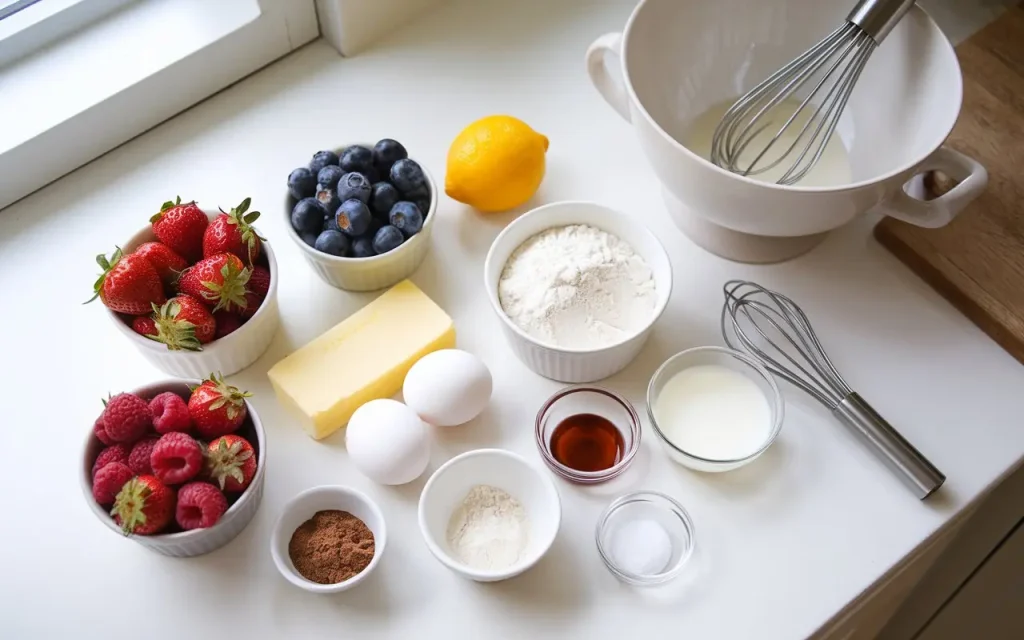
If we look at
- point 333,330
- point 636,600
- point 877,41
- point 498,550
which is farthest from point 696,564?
point 877,41

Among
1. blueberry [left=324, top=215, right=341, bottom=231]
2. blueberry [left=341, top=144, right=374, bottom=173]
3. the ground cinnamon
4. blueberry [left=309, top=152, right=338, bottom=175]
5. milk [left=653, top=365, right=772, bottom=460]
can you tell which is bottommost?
the ground cinnamon

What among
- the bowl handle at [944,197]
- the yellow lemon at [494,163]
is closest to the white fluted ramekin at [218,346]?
the yellow lemon at [494,163]

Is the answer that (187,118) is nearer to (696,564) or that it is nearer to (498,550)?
(498,550)

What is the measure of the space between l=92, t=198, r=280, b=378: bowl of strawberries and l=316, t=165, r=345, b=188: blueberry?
3.1 inches

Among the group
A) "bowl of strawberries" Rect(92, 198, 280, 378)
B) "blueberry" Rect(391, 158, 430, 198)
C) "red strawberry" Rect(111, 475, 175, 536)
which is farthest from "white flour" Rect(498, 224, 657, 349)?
"red strawberry" Rect(111, 475, 175, 536)

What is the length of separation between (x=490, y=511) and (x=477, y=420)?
0.09m

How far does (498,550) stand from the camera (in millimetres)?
728

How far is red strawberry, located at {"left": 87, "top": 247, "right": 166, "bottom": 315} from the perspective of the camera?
73 centimetres

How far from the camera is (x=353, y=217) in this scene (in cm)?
81

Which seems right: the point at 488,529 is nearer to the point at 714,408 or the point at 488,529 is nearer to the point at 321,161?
the point at 714,408

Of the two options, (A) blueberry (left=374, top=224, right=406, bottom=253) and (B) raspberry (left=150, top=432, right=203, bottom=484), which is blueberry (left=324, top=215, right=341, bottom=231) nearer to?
(A) blueberry (left=374, top=224, right=406, bottom=253)

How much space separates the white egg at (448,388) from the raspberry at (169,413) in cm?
18

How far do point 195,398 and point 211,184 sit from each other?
320 millimetres

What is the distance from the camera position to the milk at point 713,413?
2.55 feet
